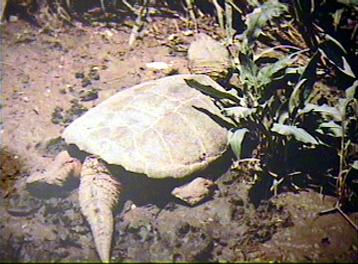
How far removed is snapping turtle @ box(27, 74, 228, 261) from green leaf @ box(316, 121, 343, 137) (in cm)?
56

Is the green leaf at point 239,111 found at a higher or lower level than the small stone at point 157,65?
higher

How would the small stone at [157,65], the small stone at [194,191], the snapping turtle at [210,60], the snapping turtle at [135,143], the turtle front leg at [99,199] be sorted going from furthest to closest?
the small stone at [157,65]
the snapping turtle at [210,60]
the small stone at [194,191]
the snapping turtle at [135,143]
the turtle front leg at [99,199]

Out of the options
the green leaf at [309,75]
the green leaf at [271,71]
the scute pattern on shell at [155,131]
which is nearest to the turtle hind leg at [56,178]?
the scute pattern on shell at [155,131]

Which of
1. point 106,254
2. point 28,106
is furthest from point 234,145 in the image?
point 28,106

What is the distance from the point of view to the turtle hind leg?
2186 mm

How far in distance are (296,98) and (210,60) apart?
743 mm

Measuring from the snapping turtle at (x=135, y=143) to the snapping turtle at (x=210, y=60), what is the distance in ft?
0.96

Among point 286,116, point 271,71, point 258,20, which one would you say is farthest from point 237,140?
point 258,20

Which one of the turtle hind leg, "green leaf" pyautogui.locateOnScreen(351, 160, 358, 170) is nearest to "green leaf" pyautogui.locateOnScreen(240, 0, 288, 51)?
"green leaf" pyautogui.locateOnScreen(351, 160, 358, 170)

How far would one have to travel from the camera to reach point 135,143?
212cm

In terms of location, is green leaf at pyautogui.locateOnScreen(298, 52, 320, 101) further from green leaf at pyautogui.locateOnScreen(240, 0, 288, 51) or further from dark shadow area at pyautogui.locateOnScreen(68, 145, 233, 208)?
dark shadow area at pyautogui.locateOnScreen(68, 145, 233, 208)

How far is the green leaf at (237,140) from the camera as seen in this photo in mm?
2150

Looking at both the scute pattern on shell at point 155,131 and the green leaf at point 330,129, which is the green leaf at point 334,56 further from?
the scute pattern on shell at point 155,131

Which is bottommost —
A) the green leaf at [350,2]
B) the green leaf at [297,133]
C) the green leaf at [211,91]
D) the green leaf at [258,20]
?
the green leaf at [297,133]
